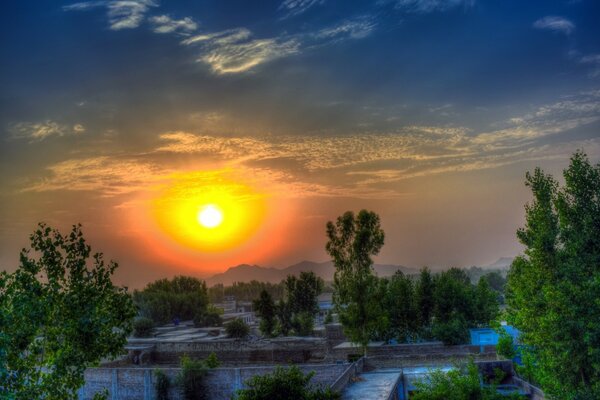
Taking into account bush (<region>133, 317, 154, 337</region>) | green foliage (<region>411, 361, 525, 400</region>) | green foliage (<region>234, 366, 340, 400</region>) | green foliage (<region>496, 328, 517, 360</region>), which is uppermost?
green foliage (<region>234, 366, 340, 400</region>)

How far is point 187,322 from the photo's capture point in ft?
297

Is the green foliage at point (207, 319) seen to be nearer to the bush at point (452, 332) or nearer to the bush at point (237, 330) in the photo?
the bush at point (237, 330)

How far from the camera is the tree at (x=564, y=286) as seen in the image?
1750 centimetres

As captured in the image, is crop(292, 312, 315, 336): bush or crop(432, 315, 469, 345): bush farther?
crop(292, 312, 315, 336): bush

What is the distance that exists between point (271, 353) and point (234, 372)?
14.9 meters

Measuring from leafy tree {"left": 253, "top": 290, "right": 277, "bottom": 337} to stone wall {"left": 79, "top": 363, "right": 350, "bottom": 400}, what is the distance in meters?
29.2

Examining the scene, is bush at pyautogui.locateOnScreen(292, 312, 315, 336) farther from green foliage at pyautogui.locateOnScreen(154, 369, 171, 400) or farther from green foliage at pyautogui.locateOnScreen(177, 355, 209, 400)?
green foliage at pyautogui.locateOnScreen(154, 369, 171, 400)

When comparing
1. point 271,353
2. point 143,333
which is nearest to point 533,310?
point 271,353

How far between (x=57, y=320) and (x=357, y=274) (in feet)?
84.6

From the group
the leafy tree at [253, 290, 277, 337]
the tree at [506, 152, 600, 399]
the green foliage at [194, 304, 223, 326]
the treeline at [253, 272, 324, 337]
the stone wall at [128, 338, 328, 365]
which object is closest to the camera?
the tree at [506, 152, 600, 399]

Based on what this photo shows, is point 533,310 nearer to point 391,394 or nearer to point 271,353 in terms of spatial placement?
point 391,394

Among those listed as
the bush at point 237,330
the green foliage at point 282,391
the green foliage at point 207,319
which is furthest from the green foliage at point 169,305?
the green foliage at point 282,391

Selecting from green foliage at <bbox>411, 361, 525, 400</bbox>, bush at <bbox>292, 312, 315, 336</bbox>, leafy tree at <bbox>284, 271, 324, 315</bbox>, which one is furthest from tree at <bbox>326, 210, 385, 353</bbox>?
leafy tree at <bbox>284, 271, 324, 315</bbox>

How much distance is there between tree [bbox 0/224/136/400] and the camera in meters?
11.1
